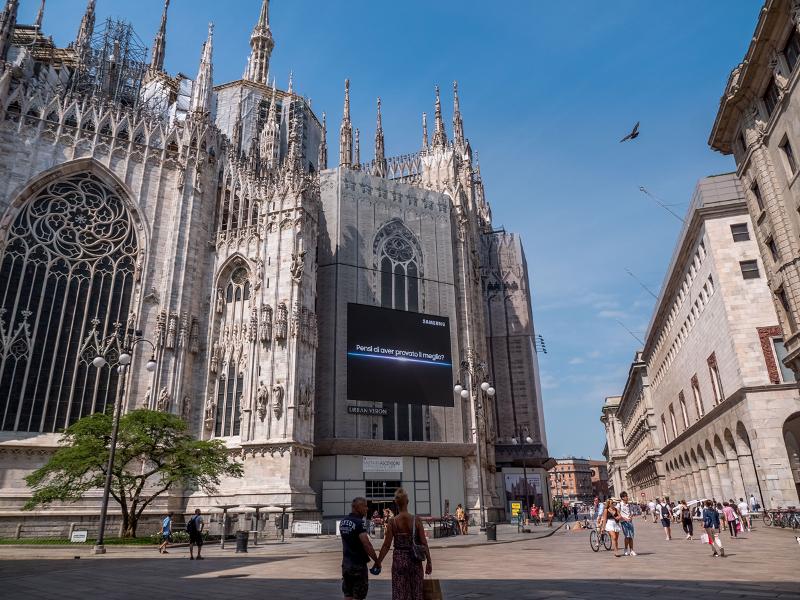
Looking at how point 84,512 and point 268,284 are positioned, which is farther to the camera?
point 268,284

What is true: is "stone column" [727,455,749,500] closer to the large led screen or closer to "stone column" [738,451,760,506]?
"stone column" [738,451,760,506]

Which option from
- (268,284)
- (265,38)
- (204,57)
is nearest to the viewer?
(268,284)

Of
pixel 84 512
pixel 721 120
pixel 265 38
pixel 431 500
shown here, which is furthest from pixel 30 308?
pixel 265 38

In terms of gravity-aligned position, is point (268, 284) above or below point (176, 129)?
below

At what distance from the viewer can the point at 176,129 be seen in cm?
4072

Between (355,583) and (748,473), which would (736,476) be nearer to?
(748,473)

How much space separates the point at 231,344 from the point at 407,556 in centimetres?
3130

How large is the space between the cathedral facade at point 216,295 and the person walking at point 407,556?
80.9 feet

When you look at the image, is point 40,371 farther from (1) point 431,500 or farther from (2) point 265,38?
(2) point 265,38

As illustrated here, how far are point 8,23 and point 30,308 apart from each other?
20.1m

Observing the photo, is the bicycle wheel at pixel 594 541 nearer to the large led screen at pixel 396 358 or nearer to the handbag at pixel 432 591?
the handbag at pixel 432 591

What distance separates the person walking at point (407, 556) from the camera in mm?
7254

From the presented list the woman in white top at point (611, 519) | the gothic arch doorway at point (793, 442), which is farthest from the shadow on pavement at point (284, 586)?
the gothic arch doorway at point (793, 442)

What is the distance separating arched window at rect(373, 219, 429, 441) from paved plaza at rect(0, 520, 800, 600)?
22024 millimetres
